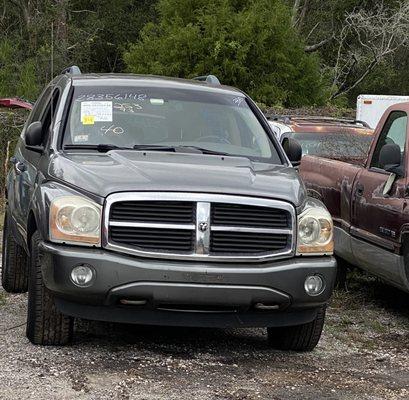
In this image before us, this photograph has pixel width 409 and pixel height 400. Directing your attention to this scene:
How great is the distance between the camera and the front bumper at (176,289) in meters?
5.80

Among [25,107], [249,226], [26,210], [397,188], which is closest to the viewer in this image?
[249,226]

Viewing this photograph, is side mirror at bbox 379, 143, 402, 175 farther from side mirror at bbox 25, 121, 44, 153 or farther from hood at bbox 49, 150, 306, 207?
side mirror at bbox 25, 121, 44, 153

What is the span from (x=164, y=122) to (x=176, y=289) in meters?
1.78

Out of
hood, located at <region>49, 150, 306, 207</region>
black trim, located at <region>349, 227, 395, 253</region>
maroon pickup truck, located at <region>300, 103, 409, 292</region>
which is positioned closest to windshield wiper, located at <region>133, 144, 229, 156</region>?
hood, located at <region>49, 150, 306, 207</region>


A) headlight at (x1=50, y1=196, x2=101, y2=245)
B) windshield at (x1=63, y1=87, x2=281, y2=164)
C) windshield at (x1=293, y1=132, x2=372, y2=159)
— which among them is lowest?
windshield at (x1=293, y1=132, x2=372, y2=159)

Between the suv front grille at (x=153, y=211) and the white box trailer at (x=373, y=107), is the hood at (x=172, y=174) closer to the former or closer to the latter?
the suv front grille at (x=153, y=211)

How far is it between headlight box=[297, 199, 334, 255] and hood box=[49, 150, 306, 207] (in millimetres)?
113

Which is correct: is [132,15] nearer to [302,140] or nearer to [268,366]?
[302,140]

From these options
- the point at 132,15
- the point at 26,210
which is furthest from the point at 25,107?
the point at 132,15

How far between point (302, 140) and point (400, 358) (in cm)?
666

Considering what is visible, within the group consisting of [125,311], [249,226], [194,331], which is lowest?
[194,331]

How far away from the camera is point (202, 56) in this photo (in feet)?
86.8

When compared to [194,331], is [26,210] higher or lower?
higher

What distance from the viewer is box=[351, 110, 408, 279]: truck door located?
25.3 feet
